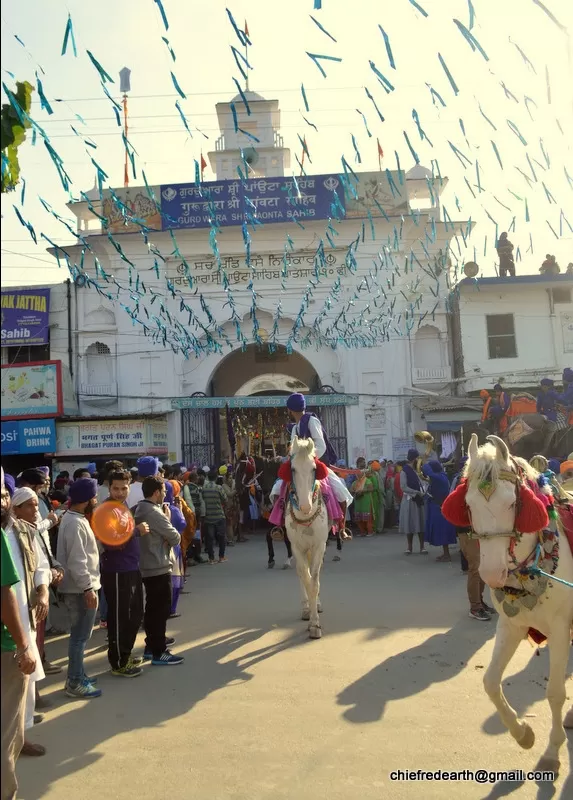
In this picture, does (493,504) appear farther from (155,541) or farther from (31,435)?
(31,435)

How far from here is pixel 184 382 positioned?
24500 mm

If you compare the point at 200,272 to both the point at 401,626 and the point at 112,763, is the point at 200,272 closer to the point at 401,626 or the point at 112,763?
the point at 401,626

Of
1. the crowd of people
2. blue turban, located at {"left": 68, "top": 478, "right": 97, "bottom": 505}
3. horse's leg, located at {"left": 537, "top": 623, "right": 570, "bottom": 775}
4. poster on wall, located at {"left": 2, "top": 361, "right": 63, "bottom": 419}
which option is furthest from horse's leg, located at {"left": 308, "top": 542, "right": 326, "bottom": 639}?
poster on wall, located at {"left": 2, "top": 361, "right": 63, "bottom": 419}

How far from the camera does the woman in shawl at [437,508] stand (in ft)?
41.9

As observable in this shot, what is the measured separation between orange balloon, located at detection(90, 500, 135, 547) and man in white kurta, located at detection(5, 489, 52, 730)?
0.95 metres

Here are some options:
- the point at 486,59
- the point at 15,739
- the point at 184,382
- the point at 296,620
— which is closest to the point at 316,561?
the point at 296,620

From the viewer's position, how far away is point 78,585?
596 cm

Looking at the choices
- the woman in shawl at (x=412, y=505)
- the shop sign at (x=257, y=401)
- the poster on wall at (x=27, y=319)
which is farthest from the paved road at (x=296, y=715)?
the poster on wall at (x=27, y=319)

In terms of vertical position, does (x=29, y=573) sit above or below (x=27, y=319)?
below

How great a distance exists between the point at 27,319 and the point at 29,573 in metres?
21.0

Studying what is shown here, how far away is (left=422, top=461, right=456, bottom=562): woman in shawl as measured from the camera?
41.9 feet

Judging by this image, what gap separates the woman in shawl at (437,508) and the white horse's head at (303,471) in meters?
5.14

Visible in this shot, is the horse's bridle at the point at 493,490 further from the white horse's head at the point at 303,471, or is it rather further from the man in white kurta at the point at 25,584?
the white horse's head at the point at 303,471

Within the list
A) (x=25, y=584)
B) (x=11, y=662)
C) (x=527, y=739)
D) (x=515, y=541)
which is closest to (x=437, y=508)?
(x=527, y=739)
